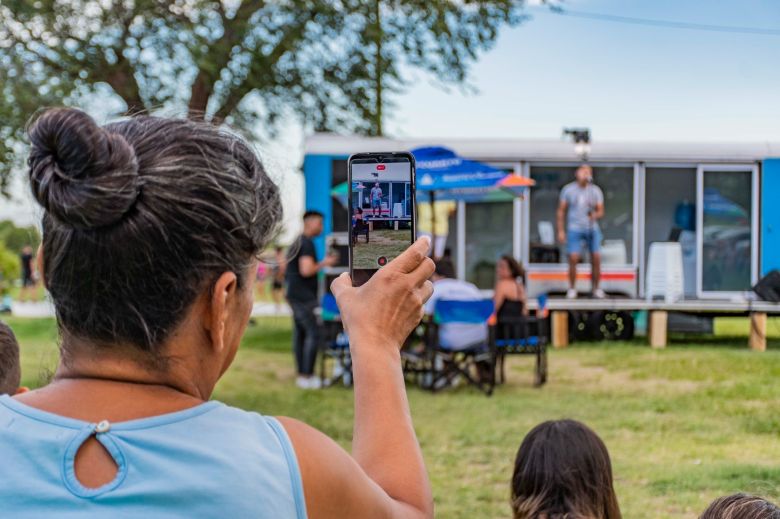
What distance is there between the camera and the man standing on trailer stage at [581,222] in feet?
38.8

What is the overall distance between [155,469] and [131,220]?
0.86 ft

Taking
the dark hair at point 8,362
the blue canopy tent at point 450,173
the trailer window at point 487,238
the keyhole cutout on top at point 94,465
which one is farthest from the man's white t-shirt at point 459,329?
the keyhole cutout on top at point 94,465

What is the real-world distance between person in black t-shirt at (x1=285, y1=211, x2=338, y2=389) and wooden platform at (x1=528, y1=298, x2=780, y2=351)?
425cm

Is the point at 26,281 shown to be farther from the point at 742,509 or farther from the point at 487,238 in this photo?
the point at 742,509

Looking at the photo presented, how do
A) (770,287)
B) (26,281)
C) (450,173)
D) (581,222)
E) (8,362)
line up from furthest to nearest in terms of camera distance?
(26,281)
(581,222)
(770,287)
(450,173)
(8,362)

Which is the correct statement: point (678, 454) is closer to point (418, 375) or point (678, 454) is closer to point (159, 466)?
point (418, 375)

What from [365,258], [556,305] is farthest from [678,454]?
[556,305]

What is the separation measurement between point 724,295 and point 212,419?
12676mm

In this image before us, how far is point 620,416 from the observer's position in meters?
6.64

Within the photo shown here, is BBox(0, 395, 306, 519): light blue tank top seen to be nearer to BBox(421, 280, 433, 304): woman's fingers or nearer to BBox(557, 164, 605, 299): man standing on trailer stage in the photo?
BBox(421, 280, 433, 304): woman's fingers

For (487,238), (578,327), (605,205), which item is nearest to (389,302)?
(578,327)

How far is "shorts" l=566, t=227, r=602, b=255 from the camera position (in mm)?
11953

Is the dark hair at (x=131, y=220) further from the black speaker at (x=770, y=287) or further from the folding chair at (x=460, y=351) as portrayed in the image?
the black speaker at (x=770, y=287)

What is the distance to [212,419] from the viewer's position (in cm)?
97
